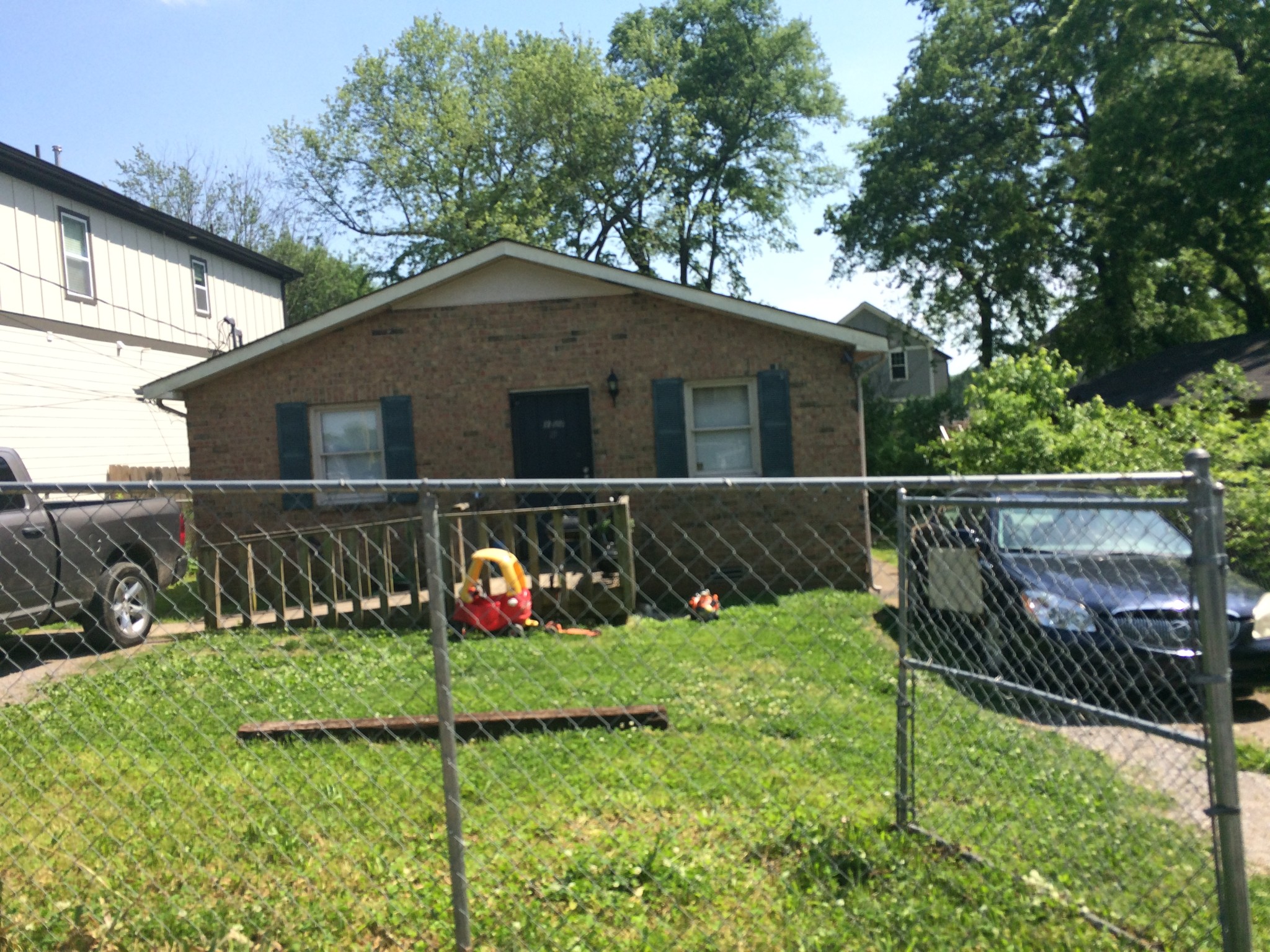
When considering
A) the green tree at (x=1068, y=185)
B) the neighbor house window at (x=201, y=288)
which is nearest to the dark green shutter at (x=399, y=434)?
the neighbor house window at (x=201, y=288)

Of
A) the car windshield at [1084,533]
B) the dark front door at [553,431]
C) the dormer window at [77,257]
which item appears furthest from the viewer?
the dormer window at [77,257]

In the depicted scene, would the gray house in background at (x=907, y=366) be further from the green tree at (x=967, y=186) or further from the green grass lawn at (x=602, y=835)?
the green grass lawn at (x=602, y=835)

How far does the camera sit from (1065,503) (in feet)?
9.96

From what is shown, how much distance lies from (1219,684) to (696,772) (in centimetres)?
271

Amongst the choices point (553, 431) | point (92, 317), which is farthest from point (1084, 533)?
point (92, 317)

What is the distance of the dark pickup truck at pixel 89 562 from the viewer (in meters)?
7.31

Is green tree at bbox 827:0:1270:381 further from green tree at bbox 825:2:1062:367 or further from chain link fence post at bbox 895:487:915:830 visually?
chain link fence post at bbox 895:487:915:830

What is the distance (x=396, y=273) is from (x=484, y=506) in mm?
21272

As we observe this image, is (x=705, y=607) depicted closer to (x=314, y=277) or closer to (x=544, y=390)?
(x=544, y=390)

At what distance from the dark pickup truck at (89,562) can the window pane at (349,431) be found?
297cm

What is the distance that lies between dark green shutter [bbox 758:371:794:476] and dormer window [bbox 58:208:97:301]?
10.7 meters

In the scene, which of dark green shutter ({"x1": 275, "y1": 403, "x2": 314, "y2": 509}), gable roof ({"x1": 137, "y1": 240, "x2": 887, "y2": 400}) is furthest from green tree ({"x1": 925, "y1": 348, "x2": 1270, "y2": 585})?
dark green shutter ({"x1": 275, "y1": 403, "x2": 314, "y2": 509})

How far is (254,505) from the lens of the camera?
12.3 meters

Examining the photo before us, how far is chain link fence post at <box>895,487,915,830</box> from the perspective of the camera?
3.81 metres
